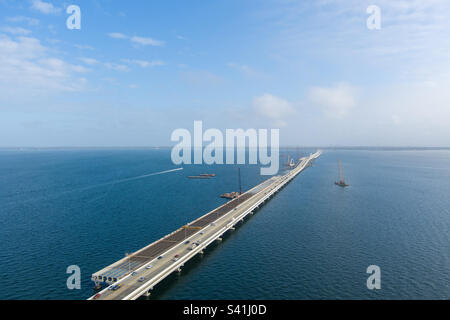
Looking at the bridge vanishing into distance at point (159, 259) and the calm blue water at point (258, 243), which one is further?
the calm blue water at point (258, 243)

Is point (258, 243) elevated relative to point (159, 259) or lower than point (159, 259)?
lower

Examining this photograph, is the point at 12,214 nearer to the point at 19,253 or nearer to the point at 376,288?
the point at 19,253

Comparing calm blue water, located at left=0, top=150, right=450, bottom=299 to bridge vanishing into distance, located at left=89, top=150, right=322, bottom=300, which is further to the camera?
calm blue water, located at left=0, top=150, right=450, bottom=299

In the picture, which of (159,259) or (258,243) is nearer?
(159,259)
